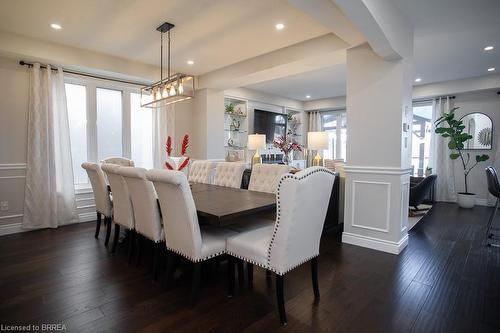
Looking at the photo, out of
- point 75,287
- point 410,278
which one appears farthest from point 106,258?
point 410,278

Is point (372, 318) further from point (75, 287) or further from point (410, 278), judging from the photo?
point (75, 287)

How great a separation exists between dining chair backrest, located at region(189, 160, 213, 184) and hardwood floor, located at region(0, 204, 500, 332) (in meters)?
1.32

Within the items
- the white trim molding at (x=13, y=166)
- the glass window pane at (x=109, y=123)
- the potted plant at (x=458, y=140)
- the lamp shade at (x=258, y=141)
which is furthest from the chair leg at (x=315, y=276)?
the potted plant at (x=458, y=140)

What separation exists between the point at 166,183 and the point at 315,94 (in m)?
6.39

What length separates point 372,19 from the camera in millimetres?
2250

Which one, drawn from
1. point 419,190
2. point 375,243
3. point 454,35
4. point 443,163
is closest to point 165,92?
point 375,243

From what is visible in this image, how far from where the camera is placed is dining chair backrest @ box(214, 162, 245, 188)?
3.52 meters

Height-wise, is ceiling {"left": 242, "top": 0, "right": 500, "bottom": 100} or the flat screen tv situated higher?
ceiling {"left": 242, "top": 0, "right": 500, "bottom": 100}

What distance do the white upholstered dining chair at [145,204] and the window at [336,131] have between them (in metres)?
6.56

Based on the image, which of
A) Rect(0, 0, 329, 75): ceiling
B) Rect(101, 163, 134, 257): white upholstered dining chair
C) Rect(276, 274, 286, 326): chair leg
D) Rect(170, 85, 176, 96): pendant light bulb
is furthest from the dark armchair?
Rect(101, 163, 134, 257): white upholstered dining chair

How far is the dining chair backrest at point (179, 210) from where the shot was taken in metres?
1.85

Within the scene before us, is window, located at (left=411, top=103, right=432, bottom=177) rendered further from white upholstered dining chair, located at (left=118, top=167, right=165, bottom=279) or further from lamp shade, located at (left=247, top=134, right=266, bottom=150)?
white upholstered dining chair, located at (left=118, top=167, right=165, bottom=279)

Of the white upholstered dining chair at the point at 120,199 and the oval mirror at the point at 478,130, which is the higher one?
the oval mirror at the point at 478,130

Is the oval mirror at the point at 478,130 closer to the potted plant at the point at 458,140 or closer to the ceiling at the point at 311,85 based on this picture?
the potted plant at the point at 458,140
